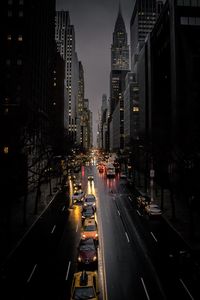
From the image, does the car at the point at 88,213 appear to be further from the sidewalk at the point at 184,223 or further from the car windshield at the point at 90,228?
the sidewalk at the point at 184,223

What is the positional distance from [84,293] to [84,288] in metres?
0.33

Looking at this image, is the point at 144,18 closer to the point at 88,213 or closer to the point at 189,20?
the point at 189,20

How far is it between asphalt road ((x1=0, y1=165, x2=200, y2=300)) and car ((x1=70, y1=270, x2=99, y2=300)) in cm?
173

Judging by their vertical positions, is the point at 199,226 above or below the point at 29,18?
below

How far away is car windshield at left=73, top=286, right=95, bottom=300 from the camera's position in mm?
11141

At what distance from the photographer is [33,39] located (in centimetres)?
6322

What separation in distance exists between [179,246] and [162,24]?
177 ft

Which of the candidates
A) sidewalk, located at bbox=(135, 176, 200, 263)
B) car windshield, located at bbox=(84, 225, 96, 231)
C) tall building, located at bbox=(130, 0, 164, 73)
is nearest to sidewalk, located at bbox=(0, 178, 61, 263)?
car windshield, located at bbox=(84, 225, 96, 231)

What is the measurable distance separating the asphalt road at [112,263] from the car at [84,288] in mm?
1733

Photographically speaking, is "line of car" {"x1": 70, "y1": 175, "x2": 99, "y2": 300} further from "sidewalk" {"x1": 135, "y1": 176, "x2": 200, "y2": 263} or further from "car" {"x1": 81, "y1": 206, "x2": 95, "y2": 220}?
"sidewalk" {"x1": 135, "y1": 176, "x2": 200, "y2": 263}

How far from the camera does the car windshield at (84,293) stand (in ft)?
36.6

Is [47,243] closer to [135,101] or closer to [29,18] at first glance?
[29,18]

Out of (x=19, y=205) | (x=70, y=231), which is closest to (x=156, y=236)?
(x=70, y=231)

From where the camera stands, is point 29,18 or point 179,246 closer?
point 179,246
